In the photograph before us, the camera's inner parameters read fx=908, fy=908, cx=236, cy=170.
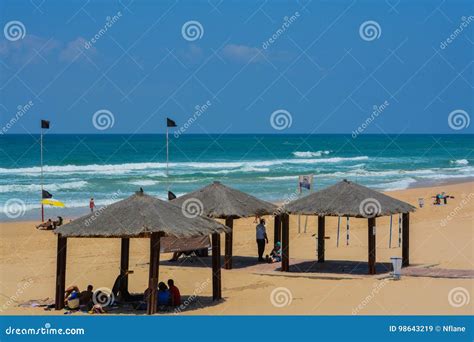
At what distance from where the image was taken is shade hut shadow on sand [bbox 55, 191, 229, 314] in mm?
14859

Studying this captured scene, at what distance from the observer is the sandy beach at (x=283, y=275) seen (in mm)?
15711

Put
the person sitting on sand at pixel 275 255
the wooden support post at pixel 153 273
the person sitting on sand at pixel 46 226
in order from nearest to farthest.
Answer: the wooden support post at pixel 153 273 → the person sitting on sand at pixel 275 255 → the person sitting on sand at pixel 46 226

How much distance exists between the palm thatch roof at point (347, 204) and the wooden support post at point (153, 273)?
17.1ft

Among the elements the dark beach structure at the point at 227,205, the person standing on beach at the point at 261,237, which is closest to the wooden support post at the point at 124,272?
the dark beach structure at the point at 227,205

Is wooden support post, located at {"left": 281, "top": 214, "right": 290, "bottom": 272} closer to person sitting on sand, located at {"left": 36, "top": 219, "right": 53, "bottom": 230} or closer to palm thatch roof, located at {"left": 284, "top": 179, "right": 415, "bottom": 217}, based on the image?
palm thatch roof, located at {"left": 284, "top": 179, "right": 415, "bottom": 217}

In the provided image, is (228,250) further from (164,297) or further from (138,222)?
(138,222)

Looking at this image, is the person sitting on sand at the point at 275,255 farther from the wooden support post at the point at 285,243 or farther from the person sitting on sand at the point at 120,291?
the person sitting on sand at the point at 120,291

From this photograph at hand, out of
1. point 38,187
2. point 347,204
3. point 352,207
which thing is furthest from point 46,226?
point 38,187

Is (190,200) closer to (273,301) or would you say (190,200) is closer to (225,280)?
(225,280)

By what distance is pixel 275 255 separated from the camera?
70.6 feet

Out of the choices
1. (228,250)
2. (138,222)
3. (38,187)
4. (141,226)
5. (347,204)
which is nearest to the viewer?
(141,226)

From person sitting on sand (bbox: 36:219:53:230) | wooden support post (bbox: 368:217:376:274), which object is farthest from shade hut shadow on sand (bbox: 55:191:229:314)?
person sitting on sand (bbox: 36:219:53:230)

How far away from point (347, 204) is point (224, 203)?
9.43ft

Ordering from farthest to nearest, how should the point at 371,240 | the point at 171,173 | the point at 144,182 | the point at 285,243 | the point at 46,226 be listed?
the point at 171,173 → the point at 144,182 → the point at 46,226 → the point at 285,243 → the point at 371,240
